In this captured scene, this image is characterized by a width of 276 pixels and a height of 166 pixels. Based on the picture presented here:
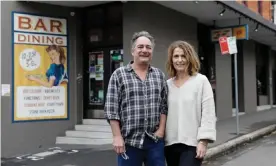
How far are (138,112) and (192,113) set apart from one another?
455 millimetres

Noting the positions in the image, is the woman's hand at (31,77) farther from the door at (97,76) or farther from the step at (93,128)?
the step at (93,128)

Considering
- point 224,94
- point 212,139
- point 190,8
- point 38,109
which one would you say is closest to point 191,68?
point 212,139

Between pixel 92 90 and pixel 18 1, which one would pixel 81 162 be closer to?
pixel 92 90

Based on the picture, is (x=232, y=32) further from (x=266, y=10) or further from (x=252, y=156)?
(x=266, y=10)

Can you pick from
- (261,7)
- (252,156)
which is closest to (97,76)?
(252,156)

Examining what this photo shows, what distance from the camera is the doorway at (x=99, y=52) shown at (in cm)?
1003

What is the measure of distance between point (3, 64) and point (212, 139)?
696 cm

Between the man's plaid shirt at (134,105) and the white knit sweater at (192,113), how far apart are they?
13 cm

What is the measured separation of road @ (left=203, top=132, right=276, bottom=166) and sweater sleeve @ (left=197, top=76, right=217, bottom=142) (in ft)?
14.4

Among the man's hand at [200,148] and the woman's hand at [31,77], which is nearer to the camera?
the man's hand at [200,148]

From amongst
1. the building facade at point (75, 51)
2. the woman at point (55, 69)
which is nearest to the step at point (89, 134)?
the building facade at point (75, 51)

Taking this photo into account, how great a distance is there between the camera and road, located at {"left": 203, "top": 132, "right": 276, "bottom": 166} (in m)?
7.25

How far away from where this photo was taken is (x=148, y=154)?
128 inches

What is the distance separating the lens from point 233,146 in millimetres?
8930
